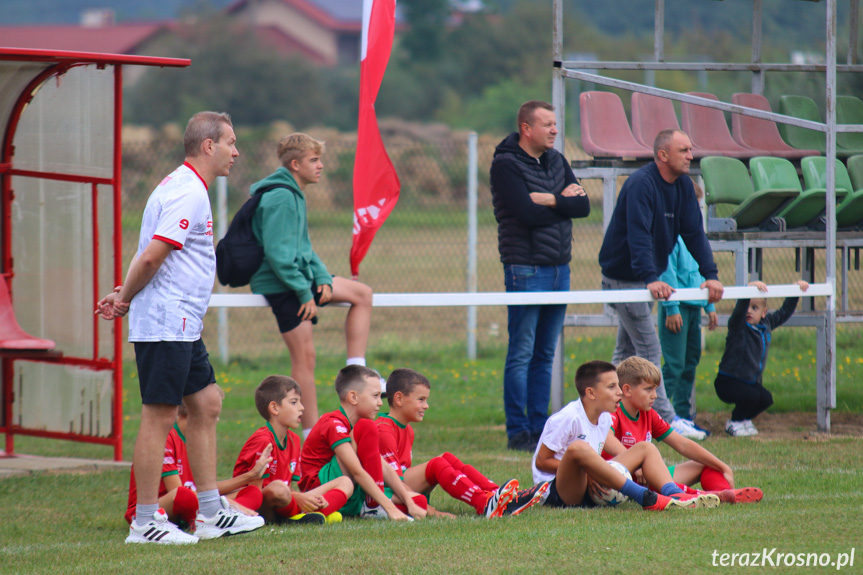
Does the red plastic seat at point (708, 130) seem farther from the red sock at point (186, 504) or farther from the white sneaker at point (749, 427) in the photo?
the red sock at point (186, 504)

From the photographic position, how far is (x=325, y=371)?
11281 mm

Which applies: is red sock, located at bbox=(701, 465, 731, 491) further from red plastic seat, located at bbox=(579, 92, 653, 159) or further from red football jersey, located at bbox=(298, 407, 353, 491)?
red plastic seat, located at bbox=(579, 92, 653, 159)

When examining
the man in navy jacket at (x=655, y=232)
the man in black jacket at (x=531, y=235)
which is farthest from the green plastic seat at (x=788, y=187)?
the man in black jacket at (x=531, y=235)

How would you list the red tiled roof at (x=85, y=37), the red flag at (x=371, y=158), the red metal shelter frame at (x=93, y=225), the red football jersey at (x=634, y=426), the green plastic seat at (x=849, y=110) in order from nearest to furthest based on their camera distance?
1. the red football jersey at (x=634, y=426)
2. the red metal shelter frame at (x=93, y=225)
3. the red flag at (x=371, y=158)
4. the green plastic seat at (x=849, y=110)
5. the red tiled roof at (x=85, y=37)

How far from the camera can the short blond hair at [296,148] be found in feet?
21.5

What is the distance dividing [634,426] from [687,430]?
174 centimetres

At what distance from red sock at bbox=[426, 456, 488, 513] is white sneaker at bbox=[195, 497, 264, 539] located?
40.1 inches

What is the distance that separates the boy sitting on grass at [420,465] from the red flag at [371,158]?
1685mm

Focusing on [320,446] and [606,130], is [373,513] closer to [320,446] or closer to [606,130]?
[320,446]

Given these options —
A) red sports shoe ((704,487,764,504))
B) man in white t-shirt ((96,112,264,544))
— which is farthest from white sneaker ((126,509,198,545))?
red sports shoe ((704,487,764,504))

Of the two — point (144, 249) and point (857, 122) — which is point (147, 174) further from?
point (144, 249)

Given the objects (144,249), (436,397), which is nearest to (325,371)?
(436,397)

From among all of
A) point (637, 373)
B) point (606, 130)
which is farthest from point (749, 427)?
point (606, 130)

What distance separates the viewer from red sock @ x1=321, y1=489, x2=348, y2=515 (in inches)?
215
